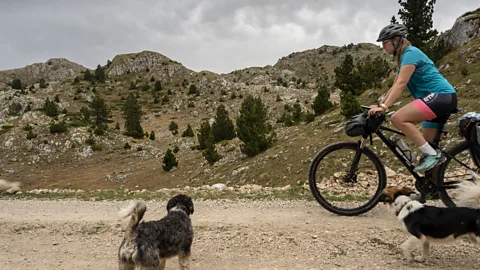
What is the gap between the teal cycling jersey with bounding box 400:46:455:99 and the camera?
475cm

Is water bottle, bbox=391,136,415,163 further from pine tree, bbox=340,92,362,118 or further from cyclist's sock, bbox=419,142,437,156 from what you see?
pine tree, bbox=340,92,362,118

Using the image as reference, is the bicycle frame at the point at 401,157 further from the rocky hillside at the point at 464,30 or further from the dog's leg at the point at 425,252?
the rocky hillside at the point at 464,30

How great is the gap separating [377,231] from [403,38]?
3.02m

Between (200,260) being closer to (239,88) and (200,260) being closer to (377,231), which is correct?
(377,231)

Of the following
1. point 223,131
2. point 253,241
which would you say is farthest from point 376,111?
→ point 223,131

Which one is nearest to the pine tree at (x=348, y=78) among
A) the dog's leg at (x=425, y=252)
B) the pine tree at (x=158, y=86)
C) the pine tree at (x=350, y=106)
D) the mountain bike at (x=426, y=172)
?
the pine tree at (x=350, y=106)

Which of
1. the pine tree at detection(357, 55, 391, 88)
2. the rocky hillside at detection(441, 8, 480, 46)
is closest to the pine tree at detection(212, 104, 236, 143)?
the pine tree at detection(357, 55, 391, 88)

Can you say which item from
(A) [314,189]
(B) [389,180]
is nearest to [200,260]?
(A) [314,189]

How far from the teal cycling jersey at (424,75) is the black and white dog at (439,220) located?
1.43m

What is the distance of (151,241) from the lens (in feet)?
11.7

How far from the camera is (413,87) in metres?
5.09

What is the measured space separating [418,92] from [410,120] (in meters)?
0.54

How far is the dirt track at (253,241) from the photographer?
14.2ft

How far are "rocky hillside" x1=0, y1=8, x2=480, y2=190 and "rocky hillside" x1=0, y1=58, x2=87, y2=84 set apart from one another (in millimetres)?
57493
